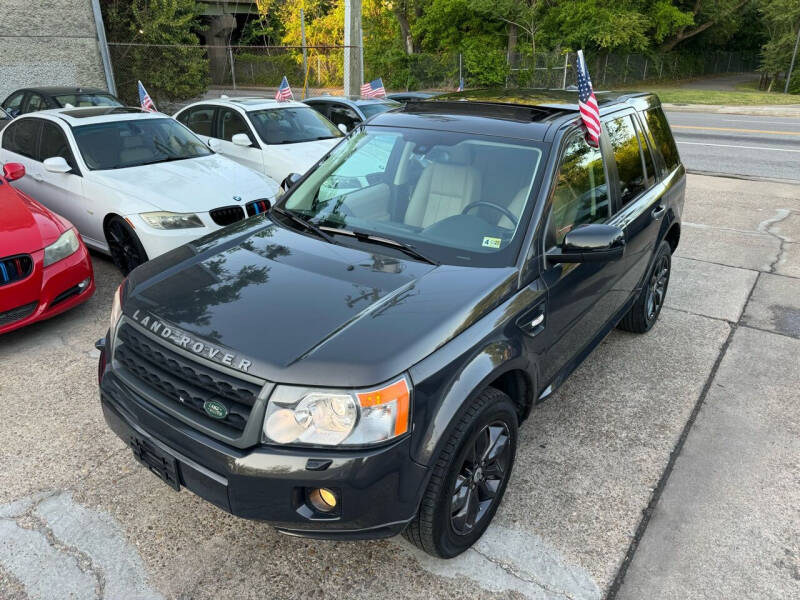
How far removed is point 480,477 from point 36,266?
12.0 feet

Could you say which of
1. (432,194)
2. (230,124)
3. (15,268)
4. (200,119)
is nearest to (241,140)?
(230,124)

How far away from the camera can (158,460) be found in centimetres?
245

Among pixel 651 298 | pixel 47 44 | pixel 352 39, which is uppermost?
pixel 352 39

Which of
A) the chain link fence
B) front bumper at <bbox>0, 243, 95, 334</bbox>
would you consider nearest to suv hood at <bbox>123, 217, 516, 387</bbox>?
front bumper at <bbox>0, 243, 95, 334</bbox>

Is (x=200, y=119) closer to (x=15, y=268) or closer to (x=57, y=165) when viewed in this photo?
(x=57, y=165)

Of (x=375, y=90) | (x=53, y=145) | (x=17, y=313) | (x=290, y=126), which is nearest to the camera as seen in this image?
(x=17, y=313)

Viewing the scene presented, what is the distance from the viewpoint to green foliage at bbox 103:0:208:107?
16.2 meters

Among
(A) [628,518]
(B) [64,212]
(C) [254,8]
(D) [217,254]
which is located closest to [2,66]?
(B) [64,212]

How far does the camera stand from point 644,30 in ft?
113

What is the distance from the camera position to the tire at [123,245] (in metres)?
5.40

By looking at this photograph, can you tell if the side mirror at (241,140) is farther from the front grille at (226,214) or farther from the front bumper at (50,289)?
the front bumper at (50,289)

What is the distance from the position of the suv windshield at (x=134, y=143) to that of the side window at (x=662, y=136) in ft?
15.2

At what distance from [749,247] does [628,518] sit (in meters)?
5.35

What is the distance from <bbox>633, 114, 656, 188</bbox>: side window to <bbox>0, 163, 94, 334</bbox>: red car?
14.2 feet
